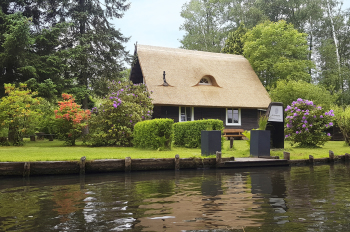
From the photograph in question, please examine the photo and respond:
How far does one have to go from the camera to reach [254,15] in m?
42.7

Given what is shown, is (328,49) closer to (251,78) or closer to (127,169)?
(251,78)

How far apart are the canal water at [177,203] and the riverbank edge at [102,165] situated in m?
0.34

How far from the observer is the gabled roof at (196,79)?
26.0m

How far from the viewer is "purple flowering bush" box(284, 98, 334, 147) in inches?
734

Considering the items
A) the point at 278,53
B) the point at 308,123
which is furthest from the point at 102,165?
the point at 278,53

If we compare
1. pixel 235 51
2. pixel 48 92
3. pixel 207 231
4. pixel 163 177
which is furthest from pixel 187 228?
pixel 235 51

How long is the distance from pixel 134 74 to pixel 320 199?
82.3 feet

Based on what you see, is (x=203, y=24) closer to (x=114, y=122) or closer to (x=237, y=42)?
(x=237, y=42)

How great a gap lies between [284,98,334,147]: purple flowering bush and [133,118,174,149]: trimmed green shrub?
24.5ft

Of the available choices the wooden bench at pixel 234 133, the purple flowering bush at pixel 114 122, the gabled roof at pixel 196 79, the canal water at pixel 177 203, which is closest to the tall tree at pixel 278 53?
the gabled roof at pixel 196 79

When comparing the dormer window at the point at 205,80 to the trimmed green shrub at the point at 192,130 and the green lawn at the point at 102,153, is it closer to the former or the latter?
the trimmed green shrub at the point at 192,130

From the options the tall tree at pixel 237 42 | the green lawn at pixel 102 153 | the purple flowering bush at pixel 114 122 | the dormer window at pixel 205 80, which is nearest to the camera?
the green lawn at pixel 102 153

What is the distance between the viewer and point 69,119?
60.8 ft

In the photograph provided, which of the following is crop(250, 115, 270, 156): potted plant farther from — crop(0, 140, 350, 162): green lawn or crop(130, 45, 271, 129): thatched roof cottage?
crop(130, 45, 271, 129): thatched roof cottage
